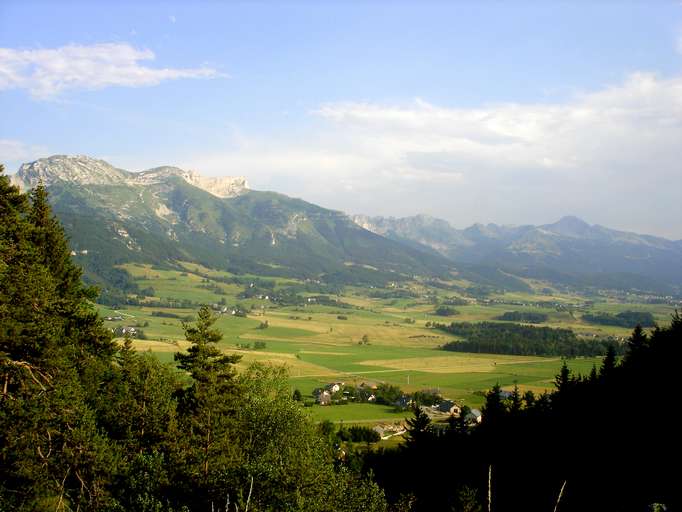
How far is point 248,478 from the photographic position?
64.3ft

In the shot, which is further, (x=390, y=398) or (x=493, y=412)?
(x=390, y=398)

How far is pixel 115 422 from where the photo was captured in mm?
26266

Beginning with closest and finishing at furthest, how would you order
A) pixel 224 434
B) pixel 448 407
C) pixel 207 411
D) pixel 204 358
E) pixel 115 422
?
pixel 115 422 < pixel 224 434 < pixel 207 411 < pixel 204 358 < pixel 448 407

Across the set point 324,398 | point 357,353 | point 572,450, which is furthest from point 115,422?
point 357,353

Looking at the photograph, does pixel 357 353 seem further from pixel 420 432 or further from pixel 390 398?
pixel 420 432

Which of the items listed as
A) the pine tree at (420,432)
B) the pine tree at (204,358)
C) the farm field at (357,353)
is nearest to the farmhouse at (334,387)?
the farm field at (357,353)

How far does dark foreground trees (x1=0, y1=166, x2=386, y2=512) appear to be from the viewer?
66.2 feet

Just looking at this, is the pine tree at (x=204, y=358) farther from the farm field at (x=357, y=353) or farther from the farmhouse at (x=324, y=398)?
the farmhouse at (x=324, y=398)

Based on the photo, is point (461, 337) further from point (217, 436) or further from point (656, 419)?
point (217, 436)

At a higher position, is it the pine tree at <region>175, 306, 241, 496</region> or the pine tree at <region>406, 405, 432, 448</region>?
the pine tree at <region>175, 306, 241, 496</region>

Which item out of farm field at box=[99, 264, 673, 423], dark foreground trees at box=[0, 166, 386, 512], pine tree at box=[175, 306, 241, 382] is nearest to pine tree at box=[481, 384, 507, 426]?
dark foreground trees at box=[0, 166, 386, 512]

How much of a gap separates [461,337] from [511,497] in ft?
433

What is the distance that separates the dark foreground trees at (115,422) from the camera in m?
20.2

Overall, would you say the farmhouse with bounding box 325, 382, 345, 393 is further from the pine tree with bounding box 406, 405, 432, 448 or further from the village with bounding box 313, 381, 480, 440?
the pine tree with bounding box 406, 405, 432, 448
